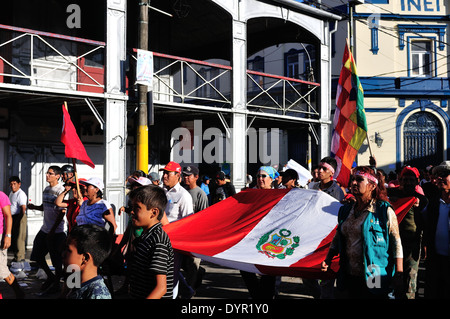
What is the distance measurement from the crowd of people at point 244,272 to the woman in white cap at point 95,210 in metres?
0.01

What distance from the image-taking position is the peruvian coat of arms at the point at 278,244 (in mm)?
5770

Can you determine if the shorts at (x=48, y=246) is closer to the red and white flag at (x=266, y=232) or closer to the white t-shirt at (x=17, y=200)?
the white t-shirt at (x=17, y=200)

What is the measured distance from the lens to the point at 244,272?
642cm

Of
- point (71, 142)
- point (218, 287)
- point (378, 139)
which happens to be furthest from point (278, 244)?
point (378, 139)

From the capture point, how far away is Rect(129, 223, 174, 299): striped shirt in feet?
12.0

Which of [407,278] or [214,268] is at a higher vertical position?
[407,278]

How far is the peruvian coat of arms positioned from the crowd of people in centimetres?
56

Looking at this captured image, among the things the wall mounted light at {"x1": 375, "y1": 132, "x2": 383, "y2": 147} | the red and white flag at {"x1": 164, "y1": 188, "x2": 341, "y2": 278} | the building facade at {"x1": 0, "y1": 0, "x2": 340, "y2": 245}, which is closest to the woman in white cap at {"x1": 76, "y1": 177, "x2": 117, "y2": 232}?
the red and white flag at {"x1": 164, "y1": 188, "x2": 341, "y2": 278}

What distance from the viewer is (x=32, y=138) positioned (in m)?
12.9

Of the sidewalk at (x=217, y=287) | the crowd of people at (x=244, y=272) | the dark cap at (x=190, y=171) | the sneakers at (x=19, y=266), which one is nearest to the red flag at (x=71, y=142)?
the crowd of people at (x=244, y=272)

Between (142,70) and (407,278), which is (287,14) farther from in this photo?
(407,278)

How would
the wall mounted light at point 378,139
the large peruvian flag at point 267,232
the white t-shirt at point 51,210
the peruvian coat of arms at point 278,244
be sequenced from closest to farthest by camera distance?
the large peruvian flag at point 267,232, the peruvian coat of arms at point 278,244, the white t-shirt at point 51,210, the wall mounted light at point 378,139
